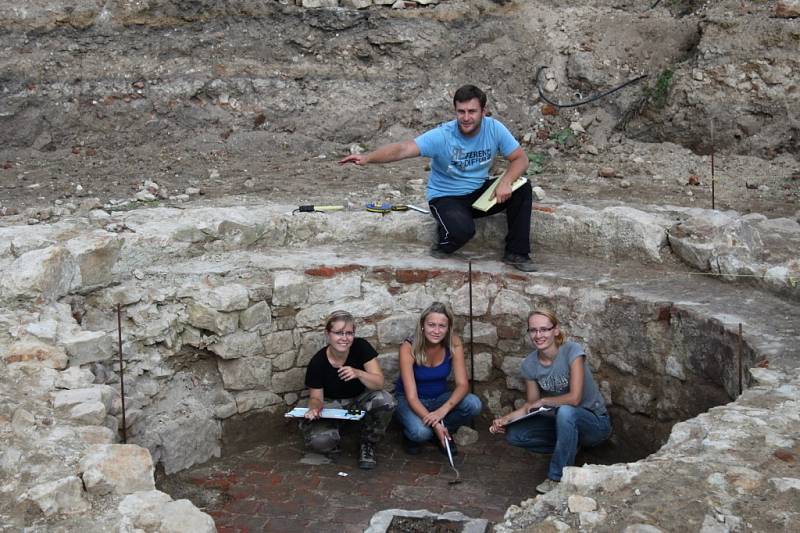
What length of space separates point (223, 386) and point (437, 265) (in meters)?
1.79

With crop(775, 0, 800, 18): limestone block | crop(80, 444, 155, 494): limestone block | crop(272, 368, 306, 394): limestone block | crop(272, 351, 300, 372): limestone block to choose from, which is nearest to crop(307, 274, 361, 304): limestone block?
crop(272, 351, 300, 372): limestone block

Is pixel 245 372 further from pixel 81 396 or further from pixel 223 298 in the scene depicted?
pixel 81 396

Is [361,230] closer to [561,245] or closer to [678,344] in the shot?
[561,245]

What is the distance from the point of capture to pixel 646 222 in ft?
24.2

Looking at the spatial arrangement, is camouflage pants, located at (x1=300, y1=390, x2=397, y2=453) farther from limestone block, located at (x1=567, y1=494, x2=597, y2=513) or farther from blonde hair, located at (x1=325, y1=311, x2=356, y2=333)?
limestone block, located at (x1=567, y1=494, x2=597, y2=513)

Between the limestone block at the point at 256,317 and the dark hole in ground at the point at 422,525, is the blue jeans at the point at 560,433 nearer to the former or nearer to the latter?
the dark hole in ground at the point at 422,525

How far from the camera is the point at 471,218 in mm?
7477

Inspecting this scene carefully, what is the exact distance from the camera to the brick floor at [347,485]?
19.9 ft

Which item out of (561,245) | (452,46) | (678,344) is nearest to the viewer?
(678,344)

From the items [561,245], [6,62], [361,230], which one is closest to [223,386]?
[361,230]

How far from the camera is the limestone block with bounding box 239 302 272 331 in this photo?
695 cm

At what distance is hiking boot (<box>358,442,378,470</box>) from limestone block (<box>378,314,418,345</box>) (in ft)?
2.92

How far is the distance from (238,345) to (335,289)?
2.68ft

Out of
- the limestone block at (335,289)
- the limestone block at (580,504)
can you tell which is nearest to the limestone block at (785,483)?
the limestone block at (580,504)
